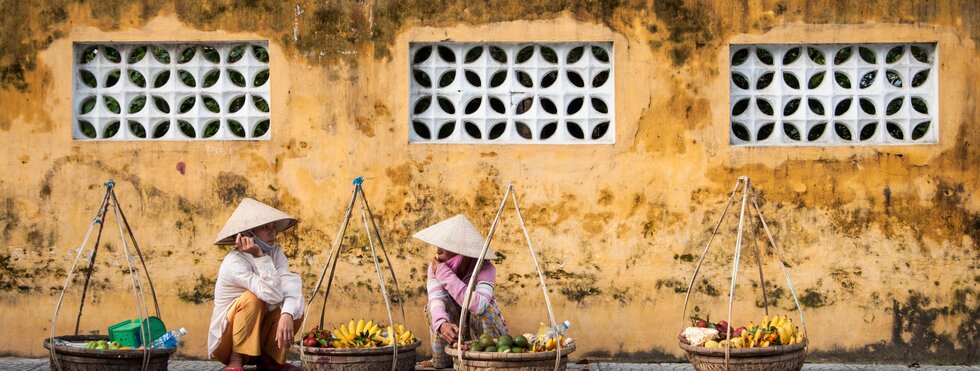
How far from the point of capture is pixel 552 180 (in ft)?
24.8

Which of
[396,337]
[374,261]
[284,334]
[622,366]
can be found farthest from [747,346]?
[284,334]

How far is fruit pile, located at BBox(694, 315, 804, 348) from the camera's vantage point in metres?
6.34

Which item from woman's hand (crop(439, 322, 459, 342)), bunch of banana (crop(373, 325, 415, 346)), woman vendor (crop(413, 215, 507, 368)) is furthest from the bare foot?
woman's hand (crop(439, 322, 459, 342))

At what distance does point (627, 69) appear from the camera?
7.53 metres

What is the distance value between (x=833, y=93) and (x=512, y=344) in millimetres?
3102

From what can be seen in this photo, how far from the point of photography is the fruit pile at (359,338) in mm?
6438

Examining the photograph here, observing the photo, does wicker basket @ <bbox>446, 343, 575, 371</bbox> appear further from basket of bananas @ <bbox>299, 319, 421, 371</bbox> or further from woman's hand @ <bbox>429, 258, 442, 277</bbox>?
woman's hand @ <bbox>429, 258, 442, 277</bbox>

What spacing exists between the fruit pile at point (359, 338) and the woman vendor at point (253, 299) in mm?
145

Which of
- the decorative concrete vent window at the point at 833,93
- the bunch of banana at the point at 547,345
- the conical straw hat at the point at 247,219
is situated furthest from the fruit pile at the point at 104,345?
the decorative concrete vent window at the point at 833,93

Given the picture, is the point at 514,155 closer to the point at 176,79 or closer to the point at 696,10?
the point at 696,10

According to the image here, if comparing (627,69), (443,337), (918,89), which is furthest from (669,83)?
(443,337)

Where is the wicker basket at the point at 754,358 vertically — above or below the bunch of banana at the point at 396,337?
below

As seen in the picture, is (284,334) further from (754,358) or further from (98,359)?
(754,358)

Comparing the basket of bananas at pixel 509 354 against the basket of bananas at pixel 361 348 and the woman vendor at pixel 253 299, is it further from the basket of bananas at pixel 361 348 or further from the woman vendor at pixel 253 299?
the woman vendor at pixel 253 299
